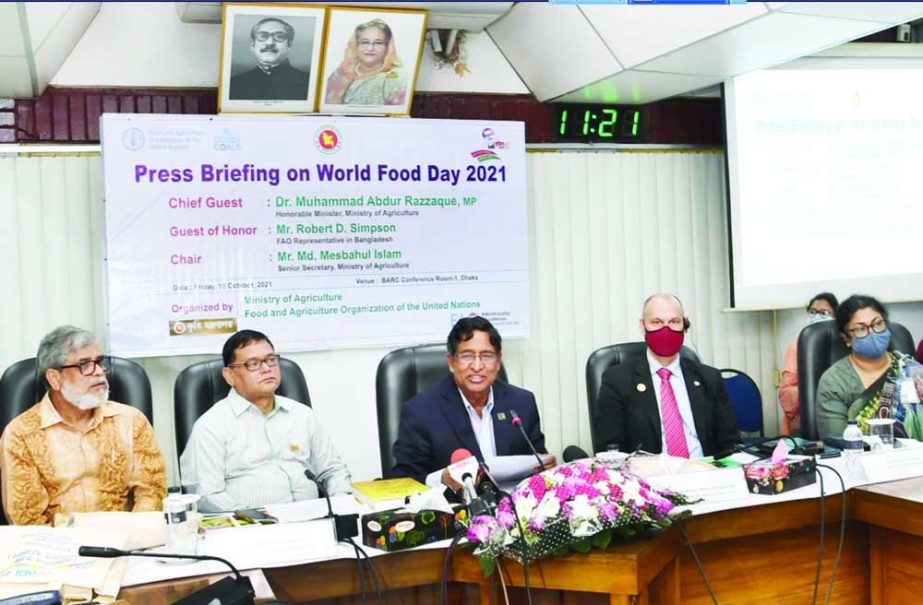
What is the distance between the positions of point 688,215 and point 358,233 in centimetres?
181

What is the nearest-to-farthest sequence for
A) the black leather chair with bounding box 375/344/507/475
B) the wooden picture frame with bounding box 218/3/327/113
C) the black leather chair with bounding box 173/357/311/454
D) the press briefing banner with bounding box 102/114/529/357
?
the black leather chair with bounding box 173/357/311/454
the black leather chair with bounding box 375/344/507/475
the wooden picture frame with bounding box 218/3/327/113
the press briefing banner with bounding box 102/114/529/357

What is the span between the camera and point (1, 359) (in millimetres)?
4160

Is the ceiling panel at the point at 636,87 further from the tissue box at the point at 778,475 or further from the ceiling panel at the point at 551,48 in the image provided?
the tissue box at the point at 778,475

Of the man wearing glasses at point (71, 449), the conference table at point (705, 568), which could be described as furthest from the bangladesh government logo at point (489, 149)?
the conference table at point (705, 568)

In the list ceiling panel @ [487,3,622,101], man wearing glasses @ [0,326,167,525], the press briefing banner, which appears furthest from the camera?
ceiling panel @ [487,3,622,101]

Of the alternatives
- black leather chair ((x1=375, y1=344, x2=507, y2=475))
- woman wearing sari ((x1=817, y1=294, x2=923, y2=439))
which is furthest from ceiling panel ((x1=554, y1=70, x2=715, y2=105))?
black leather chair ((x1=375, y1=344, x2=507, y2=475))

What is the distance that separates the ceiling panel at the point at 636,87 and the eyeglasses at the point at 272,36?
138 centimetres

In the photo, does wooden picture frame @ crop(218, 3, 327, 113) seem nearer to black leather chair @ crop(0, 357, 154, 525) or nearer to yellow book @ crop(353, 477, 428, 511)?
black leather chair @ crop(0, 357, 154, 525)

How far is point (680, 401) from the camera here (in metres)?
3.61

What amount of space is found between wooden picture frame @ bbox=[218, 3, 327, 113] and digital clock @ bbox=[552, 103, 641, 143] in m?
1.27

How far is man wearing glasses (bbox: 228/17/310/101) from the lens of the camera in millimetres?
4125

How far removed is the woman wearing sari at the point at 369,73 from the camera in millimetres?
4270

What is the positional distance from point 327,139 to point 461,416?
5.58ft

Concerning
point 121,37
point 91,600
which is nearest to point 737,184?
point 121,37
